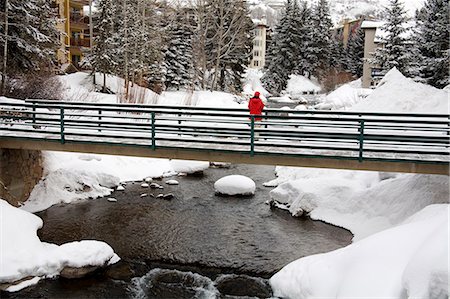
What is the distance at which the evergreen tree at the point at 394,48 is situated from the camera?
39.0 metres

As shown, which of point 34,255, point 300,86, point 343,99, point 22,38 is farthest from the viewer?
point 300,86

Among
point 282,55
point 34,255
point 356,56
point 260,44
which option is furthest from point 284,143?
point 260,44

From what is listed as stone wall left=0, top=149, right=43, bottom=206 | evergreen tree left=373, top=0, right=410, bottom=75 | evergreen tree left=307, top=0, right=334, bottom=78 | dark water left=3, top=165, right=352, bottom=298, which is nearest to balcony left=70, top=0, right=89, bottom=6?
evergreen tree left=307, top=0, right=334, bottom=78

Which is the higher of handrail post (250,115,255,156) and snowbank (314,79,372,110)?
snowbank (314,79,372,110)

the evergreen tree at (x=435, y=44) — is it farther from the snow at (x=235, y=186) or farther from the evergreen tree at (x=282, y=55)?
the evergreen tree at (x=282, y=55)

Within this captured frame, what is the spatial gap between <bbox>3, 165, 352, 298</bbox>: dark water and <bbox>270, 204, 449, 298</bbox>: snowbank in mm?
1335

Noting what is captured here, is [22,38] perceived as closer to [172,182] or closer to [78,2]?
[172,182]

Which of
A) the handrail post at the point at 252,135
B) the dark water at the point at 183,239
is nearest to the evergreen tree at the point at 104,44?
the dark water at the point at 183,239

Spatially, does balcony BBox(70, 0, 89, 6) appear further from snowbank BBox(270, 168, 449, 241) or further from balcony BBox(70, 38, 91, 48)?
snowbank BBox(270, 168, 449, 241)

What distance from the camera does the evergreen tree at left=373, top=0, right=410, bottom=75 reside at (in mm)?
39000

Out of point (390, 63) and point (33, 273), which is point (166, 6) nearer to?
point (390, 63)

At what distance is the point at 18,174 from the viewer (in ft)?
53.5

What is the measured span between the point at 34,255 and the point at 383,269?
316 inches

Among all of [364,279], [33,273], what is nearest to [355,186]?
[364,279]
